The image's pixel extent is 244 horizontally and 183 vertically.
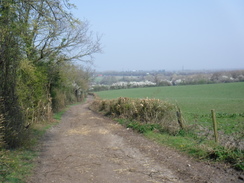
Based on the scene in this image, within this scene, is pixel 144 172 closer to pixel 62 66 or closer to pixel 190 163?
pixel 190 163

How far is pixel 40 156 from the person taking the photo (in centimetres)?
888

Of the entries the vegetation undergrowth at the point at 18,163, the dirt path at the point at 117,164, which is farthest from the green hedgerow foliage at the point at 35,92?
the vegetation undergrowth at the point at 18,163

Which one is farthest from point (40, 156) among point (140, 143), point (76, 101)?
point (76, 101)

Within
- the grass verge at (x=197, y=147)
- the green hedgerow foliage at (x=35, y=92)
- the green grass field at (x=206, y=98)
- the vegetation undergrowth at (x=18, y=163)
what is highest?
the green hedgerow foliage at (x=35, y=92)

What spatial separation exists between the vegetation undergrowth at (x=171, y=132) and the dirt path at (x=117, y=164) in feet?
1.49

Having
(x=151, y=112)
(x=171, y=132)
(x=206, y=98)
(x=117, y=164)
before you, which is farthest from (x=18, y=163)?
(x=206, y=98)

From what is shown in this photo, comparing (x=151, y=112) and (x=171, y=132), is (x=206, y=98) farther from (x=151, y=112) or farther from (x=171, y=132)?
(x=171, y=132)

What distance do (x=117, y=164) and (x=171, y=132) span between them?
5.04 m

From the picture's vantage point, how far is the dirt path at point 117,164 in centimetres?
632

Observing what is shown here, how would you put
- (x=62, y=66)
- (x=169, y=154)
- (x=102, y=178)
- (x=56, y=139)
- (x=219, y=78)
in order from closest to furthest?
(x=102, y=178)
(x=169, y=154)
(x=56, y=139)
(x=62, y=66)
(x=219, y=78)

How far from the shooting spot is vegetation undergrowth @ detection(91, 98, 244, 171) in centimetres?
741

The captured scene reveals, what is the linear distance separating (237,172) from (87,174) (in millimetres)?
3521

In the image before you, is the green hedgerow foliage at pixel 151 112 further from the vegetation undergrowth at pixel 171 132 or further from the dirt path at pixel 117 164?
the dirt path at pixel 117 164

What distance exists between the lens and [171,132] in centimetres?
1207
